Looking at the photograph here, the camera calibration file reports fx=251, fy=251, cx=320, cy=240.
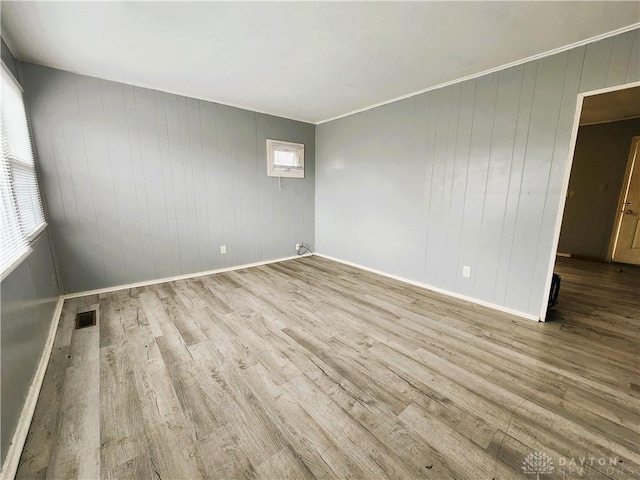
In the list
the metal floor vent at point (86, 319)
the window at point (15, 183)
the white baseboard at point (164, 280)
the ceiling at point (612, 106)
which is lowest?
the metal floor vent at point (86, 319)

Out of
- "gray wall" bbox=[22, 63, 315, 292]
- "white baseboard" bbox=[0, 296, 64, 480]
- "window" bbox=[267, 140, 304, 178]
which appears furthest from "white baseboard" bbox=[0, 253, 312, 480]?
"window" bbox=[267, 140, 304, 178]

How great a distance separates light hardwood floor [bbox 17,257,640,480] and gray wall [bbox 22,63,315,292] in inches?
27.6

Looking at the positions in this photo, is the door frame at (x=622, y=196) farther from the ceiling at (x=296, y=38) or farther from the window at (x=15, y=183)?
the window at (x=15, y=183)

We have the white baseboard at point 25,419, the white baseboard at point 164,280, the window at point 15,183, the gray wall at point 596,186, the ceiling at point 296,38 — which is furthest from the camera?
the gray wall at point 596,186

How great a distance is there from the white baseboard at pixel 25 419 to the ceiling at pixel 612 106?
531 centimetres

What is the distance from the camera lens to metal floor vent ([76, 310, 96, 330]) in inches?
88.1

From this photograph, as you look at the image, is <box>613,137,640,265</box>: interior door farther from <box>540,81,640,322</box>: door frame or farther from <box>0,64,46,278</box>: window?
<box>0,64,46,278</box>: window

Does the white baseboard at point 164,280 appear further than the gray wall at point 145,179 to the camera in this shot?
Yes

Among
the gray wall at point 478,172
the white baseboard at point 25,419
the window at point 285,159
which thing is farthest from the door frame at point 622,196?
the white baseboard at point 25,419

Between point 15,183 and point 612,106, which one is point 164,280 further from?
point 612,106

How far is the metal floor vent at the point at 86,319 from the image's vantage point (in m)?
2.24

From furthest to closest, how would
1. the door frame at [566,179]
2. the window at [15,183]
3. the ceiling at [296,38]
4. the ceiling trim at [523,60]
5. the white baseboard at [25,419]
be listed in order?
the door frame at [566,179] → the ceiling trim at [523,60] → the ceiling at [296,38] → the window at [15,183] → the white baseboard at [25,419]

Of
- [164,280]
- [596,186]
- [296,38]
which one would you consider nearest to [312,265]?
[164,280]

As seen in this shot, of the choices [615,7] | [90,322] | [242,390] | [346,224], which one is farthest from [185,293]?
[615,7]
